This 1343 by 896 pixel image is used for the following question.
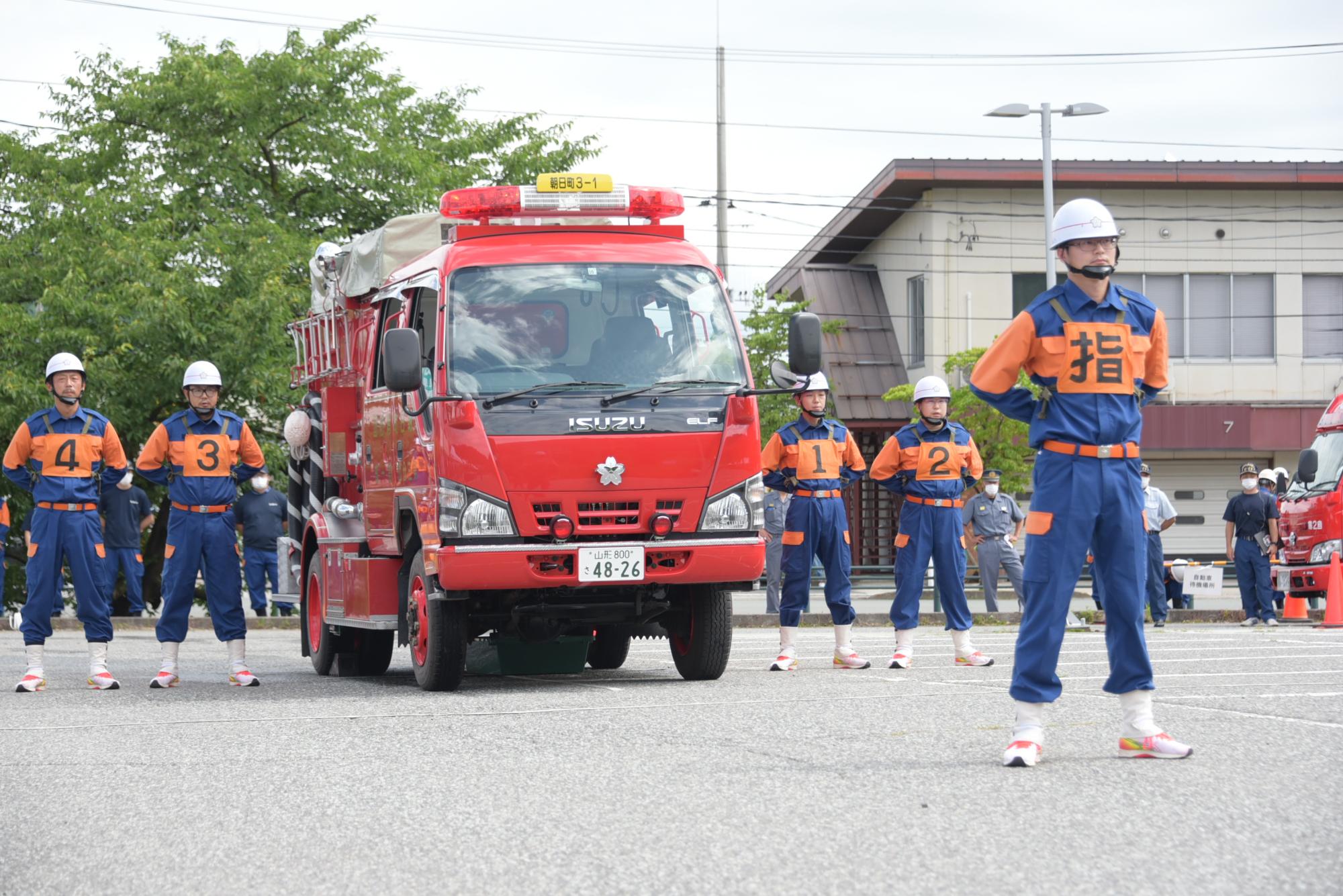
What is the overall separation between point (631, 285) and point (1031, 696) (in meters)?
4.93

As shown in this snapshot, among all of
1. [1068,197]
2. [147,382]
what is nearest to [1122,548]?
[147,382]

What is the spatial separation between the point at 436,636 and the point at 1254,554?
1423 centimetres

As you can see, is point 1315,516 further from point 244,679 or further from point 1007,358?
point 1007,358

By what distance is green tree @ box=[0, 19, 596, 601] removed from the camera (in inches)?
917

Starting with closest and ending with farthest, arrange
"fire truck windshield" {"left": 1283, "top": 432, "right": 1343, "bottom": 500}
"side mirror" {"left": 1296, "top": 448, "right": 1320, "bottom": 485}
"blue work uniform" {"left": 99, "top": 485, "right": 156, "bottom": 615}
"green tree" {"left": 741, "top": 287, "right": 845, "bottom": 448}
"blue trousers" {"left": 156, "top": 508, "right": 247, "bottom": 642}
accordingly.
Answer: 1. "blue trousers" {"left": 156, "top": 508, "right": 247, "bottom": 642}
2. "blue work uniform" {"left": 99, "top": 485, "right": 156, "bottom": 615}
3. "side mirror" {"left": 1296, "top": 448, "right": 1320, "bottom": 485}
4. "fire truck windshield" {"left": 1283, "top": 432, "right": 1343, "bottom": 500}
5. "green tree" {"left": 741, "top": 287, "right": 845, "bottom": 448}

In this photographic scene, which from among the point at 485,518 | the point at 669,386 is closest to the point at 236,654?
the point at 485,518

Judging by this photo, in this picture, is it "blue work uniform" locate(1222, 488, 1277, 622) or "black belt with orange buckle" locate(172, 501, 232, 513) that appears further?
"blue work uniform" locate(1222, 488, 1277, 622)

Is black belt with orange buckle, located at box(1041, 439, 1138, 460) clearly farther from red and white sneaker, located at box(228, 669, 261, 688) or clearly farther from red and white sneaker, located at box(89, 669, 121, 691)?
red and white sneaker, located at box(89, 669, 121, 691)

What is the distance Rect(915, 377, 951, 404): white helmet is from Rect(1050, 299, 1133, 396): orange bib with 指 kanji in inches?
239

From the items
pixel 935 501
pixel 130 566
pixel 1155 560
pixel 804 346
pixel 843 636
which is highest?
pixel 804 346

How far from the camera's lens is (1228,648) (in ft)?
48.9

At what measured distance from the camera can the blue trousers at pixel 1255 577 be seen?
870 inches

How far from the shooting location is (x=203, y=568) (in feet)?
41.0

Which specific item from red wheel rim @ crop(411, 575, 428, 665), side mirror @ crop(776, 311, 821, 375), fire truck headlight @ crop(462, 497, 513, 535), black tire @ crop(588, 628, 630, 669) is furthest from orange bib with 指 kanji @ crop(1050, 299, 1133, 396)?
black tire @ crop(588, 628, 630, 669)
